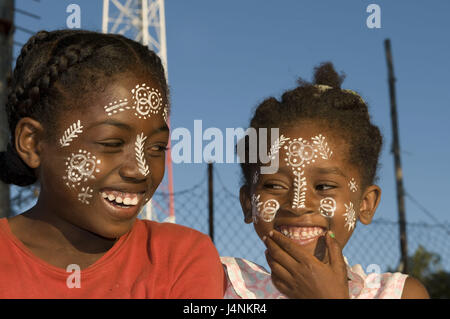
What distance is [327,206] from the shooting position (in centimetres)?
285

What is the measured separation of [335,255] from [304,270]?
18 cm

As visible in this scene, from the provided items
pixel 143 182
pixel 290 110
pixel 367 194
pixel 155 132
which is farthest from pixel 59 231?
pixel 367 194

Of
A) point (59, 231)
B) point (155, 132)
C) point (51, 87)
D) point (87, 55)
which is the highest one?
point (87, 55)

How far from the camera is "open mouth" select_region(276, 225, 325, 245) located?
278cm

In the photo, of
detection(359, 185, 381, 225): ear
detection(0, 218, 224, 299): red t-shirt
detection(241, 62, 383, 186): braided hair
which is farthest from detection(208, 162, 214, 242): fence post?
detection(0, 218, 224, 299): red t-shirt

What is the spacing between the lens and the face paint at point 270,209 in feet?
9.40

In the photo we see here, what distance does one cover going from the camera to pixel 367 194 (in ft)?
10.4

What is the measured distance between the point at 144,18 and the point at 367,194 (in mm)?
11632

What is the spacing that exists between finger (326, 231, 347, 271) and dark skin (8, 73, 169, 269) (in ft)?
2.96

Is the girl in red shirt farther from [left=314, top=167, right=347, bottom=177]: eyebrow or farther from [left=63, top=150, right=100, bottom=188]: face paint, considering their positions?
[left=314, top=167, right=347, bottom=177]: eyebrow

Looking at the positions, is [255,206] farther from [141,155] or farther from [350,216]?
[141,155]

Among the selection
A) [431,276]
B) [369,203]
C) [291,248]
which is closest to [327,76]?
[369,203]
